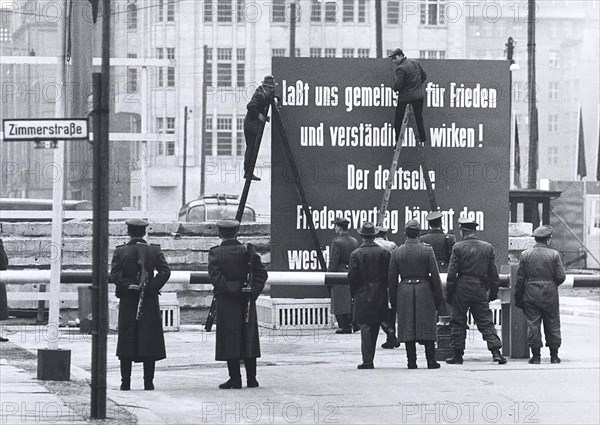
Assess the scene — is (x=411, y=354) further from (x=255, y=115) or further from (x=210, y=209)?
(x=210, y=209)

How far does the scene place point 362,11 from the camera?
273 ft

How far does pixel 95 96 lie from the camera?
1204 cm

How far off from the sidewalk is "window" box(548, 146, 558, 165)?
78.6 m

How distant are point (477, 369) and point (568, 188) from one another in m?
38.4

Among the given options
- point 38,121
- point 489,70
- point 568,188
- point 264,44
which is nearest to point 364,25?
point 264,44

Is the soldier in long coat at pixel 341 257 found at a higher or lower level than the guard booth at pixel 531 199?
lower

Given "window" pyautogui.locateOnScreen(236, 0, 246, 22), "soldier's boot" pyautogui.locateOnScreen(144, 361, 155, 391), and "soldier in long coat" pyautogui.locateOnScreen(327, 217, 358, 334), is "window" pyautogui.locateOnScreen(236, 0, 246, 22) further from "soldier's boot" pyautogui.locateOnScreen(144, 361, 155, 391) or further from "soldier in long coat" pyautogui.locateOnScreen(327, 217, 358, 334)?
"soldier's boot" pyautogui.locateOnScreen(144, 361, 155, 391)

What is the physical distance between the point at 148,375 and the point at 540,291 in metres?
5.74

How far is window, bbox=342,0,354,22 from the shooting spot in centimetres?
8288

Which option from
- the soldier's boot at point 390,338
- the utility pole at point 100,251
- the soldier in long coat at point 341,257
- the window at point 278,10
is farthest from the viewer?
the window at point 278,10

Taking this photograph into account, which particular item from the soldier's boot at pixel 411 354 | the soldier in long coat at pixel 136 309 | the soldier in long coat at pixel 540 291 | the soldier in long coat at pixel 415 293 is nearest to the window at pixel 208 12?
the soldier in long coat at pixel 540 291

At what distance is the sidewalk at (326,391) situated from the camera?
41.1 feet

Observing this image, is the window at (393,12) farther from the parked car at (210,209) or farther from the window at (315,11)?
the parked car at (210,209)

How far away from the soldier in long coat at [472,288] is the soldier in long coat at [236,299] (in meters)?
3.88
